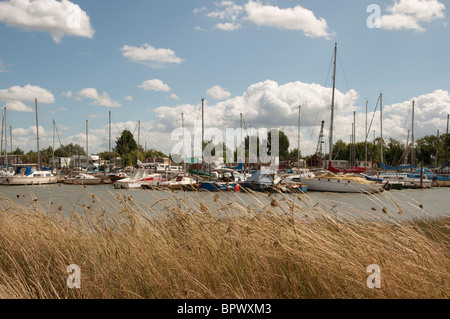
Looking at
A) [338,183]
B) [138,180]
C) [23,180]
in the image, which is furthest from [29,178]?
[338,183]

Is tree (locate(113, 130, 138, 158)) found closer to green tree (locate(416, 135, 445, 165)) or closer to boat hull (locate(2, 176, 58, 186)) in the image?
boat hull (locate(2, 176, 58, 186))

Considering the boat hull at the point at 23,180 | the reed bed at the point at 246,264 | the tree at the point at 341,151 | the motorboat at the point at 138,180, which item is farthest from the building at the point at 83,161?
the reed bed at the point at 246,264

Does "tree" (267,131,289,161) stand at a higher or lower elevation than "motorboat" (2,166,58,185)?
higher

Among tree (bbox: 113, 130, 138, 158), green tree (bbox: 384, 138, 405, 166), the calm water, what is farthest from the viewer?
tree (bbox: 113, 130, 138, 158)

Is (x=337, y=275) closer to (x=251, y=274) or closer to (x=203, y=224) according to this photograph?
(x=251, y=274)

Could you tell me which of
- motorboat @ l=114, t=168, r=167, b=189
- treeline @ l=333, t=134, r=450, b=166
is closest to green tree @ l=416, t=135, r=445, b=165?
treeline @ l=333, t=134, r=450, b=166

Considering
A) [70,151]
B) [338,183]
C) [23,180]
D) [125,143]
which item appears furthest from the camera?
[70,151]

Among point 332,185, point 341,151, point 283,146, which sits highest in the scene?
point 283,146

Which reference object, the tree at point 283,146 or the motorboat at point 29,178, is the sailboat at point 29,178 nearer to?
the motorboat at point 29,178

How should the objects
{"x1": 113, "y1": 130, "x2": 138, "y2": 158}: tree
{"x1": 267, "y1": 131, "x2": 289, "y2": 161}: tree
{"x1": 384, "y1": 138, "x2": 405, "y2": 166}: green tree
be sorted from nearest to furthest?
{"x1": 384, "y1": 138, "x2": 405, "y2": 166}: green tree < {"x1": 113, "y1": 130, "x2": 138, "y2": 158}: tree < {"x1": 267, "y1": 131, "x2": 289, "y2": 161}: tree

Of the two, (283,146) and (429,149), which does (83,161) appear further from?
(429,149)

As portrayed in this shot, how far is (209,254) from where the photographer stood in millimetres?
4688
